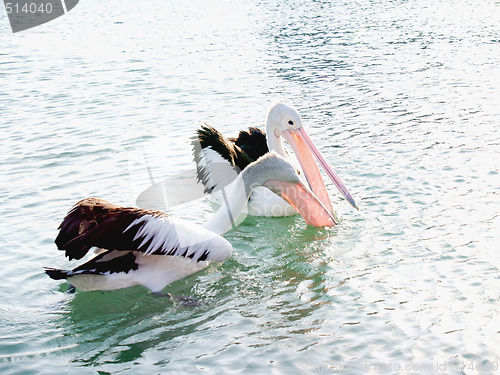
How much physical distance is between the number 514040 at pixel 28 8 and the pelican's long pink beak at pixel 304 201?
56.1ft

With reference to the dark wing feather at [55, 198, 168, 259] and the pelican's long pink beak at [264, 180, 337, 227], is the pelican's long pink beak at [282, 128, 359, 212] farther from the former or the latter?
the dark wing feather at [55, 198, 168, 259]

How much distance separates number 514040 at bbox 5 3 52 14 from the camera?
19.7 m

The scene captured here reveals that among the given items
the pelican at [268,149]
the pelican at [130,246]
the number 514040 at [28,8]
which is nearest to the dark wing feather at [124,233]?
the pelican at [130,246]

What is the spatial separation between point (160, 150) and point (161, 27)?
33.2 feet

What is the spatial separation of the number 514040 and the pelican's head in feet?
53.0

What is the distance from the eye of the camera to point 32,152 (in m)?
7.11

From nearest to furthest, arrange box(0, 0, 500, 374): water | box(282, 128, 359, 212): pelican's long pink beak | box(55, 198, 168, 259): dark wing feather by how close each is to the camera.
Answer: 1. box(0, 0, 500, 374): water
2. box(55, 198, 168, 259): dark wing feather
3. box(282, 128, 359, 212): pelican's long pink beak

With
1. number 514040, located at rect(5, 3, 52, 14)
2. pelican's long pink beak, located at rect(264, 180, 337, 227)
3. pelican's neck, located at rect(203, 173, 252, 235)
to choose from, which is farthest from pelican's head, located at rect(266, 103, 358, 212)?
number 514040, located at rect(5, 3, 52, 14)

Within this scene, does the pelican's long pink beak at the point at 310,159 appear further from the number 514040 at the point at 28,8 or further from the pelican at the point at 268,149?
the number 514040 at the point at 28,8

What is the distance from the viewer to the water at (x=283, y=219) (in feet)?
11.7

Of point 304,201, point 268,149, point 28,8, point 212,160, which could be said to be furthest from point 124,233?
point 28,8

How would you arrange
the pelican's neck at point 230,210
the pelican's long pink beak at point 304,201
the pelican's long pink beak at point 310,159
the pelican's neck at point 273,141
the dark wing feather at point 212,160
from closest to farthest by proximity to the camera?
the pelican's neck at point 230,210, the pelican's long pink beak at point 304,201, the pelican's long pink beak at point 310,159, the dark wing feather at point 212,160, the pelican's neck at point 273,141

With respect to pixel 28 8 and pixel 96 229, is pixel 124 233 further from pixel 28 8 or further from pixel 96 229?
pixel 28 8

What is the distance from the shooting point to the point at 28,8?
20438mm
